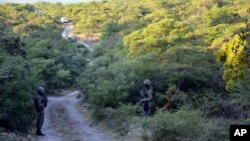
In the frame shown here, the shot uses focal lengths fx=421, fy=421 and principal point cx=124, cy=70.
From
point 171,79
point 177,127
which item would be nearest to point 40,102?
point 177,127

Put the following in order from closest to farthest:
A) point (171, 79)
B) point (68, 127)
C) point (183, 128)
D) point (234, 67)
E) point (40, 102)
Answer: point (183, 128), point (40, 102), point (68, 127), point (234, 67), point (171, 79)

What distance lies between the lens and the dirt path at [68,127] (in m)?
16.8

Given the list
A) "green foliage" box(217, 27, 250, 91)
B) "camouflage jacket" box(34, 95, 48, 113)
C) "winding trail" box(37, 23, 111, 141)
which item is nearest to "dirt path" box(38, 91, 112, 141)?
"winding trail" box(37, 23, 111, 141)

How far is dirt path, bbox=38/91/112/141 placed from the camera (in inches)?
660

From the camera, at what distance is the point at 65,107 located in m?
28.5

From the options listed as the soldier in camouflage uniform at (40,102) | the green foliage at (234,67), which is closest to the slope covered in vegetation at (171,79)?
the green foliage at (234,67)

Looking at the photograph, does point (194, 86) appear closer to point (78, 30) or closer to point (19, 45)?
point (19, 45)

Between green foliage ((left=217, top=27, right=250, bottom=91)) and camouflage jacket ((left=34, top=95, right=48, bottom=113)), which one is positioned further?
green foliage ((left=217, top=27, right=250, bottom=91))

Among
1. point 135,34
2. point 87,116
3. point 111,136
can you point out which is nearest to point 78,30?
point 135,34

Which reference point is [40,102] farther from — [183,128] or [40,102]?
[183,128]

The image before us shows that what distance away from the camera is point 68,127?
63.3 feet

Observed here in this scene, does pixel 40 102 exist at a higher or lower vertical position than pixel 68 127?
higher

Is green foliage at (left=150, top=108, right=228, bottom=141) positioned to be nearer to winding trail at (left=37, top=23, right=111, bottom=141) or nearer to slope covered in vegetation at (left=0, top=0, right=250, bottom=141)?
slope covered in vegetation at (left=0, top=0, right=250, bottom=141)

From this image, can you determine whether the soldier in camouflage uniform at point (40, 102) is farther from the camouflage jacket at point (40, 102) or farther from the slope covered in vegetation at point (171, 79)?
the slope covered in vegetation at point (171, 79)
